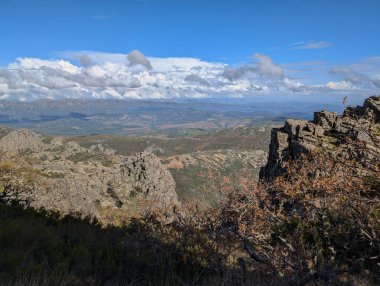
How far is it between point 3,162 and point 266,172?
90.2ft

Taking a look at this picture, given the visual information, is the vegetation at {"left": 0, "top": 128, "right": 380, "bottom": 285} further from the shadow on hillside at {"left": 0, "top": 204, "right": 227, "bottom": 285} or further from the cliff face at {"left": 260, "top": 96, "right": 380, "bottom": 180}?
the cliff face at {"left": 260, "top": 96, "right": 380, "bottom": 180}

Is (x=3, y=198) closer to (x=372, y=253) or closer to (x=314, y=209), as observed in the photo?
(x=314, y=209)

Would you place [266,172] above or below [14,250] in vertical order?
below

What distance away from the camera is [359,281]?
9.34 m

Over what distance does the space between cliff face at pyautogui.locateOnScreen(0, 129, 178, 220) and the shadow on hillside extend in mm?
7076

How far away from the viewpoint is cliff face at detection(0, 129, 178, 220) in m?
20.5

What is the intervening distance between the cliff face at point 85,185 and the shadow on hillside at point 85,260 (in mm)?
7076

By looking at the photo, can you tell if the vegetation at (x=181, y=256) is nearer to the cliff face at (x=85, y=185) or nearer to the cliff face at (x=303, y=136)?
the cliff face at (x=85, y=185)

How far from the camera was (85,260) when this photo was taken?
8461 millimetres

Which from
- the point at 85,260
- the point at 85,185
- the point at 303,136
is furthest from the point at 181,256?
the point at 85,185

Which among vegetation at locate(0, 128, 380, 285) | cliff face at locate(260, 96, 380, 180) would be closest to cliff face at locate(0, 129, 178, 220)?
vegetation at locate(0, 128, 380, 285)

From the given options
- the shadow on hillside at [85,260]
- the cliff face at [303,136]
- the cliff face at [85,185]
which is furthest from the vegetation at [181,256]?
the cliff face at [303,136]

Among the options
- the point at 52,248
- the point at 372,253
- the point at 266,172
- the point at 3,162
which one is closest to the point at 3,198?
the point at 3,162

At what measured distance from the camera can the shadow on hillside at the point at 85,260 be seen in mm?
6695
